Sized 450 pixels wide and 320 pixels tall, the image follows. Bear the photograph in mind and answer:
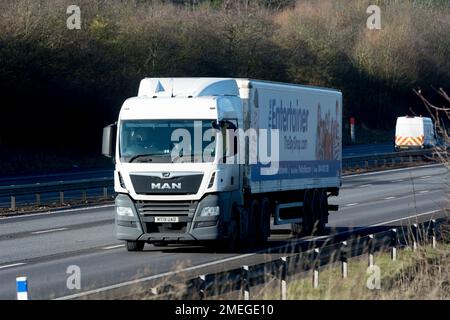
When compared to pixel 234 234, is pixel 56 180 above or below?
below

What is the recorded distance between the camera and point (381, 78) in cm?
8550

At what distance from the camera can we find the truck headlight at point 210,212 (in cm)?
1980

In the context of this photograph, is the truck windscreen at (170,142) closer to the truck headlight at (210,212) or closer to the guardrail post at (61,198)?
the truck headlight at (210,212)

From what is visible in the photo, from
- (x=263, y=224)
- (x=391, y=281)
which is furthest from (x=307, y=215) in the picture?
(x=391, y=281)

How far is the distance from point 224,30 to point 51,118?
17269mm

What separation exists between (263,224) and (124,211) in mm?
3143

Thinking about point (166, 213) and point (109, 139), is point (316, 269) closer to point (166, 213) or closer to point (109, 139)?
point (166, 213)

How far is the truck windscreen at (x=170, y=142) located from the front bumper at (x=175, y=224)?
29.8 inches

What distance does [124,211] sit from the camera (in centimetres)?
2014

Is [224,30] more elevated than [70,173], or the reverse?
[224,30]

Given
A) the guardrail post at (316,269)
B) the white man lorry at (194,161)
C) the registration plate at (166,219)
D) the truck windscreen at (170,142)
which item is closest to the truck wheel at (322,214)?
the white man lorry at (194,161)

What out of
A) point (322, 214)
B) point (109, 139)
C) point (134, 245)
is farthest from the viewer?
point (322, 214)
